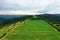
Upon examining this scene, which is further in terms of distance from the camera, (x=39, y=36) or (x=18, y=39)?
(x=39, y=36)

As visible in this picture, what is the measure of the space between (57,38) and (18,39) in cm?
868

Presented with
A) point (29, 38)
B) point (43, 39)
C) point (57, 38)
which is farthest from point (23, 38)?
point (57, 38)

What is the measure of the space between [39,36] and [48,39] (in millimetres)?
3708

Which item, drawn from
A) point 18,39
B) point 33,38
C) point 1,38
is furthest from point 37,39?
point 1,38

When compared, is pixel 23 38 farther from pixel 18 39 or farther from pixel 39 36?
pixel 39 36

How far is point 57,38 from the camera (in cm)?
4103

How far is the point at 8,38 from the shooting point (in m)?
40.2

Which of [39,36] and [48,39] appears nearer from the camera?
[48,39]

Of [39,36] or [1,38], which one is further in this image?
[39,36]

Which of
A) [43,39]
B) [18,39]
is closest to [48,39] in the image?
[43,39]

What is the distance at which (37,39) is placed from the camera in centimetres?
3997

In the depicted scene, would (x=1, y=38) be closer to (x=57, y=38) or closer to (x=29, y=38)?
(x=29, y=38)

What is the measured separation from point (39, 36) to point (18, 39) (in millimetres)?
5931

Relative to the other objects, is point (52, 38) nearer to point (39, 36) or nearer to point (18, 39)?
point (39, 36)
